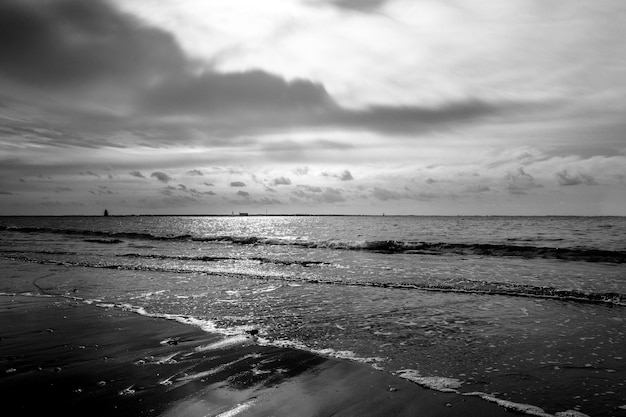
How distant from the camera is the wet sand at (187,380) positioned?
5121mm

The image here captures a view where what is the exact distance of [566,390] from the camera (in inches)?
227

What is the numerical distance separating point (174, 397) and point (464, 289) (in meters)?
12.3

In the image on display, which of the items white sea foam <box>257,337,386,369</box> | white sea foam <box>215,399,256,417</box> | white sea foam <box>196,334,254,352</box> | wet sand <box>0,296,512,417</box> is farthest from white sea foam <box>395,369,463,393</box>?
white sea foam <box>196,334,254,352</box>

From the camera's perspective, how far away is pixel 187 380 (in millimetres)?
6074

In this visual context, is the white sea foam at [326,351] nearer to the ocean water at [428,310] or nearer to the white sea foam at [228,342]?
the ocean water at [428,310]

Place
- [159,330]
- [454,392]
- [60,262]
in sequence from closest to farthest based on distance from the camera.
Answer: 1. [454,392]
2. [159,330]
3. [60,262]

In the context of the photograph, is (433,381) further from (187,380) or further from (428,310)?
(428,310)

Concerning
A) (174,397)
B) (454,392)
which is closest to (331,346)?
(454,392)

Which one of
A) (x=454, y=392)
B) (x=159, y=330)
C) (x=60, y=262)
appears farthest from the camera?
(x=60, y=262)

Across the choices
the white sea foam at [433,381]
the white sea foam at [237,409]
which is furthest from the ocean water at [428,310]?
the white sea foam at [237,409]

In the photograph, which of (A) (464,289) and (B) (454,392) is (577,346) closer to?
(B) (454,392)

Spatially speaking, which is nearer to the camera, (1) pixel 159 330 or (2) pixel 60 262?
(1) pixel 159 330

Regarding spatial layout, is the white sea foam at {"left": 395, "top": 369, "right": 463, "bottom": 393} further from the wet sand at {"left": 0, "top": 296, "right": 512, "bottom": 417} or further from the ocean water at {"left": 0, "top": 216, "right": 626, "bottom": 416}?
the wet sand at {"left": 0, "top": 296, "right": 512, "bottom": 417}

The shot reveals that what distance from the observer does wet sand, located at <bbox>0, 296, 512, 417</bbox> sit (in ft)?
16.8
